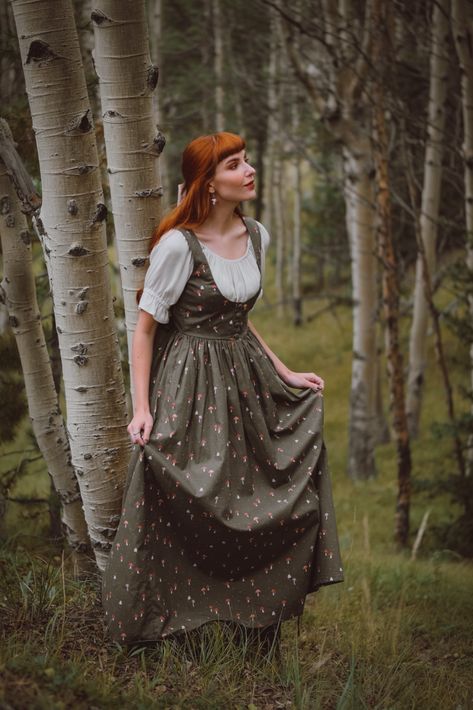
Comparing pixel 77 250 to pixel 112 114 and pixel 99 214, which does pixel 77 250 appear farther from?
pixel 112 114

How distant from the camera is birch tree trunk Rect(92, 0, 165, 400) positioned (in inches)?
115

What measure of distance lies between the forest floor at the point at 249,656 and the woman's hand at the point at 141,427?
31.6 inches

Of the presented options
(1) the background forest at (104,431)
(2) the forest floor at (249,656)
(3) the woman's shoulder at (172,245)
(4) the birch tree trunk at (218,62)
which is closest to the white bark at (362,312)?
(1) the background forest at (104,431)

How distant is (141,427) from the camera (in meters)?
2.88

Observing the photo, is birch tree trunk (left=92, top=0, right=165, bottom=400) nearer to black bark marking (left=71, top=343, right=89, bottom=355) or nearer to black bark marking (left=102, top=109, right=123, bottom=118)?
black bark marking (left=102, top=109, right=123, bottom=118)

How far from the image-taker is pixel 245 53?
15.6 meters

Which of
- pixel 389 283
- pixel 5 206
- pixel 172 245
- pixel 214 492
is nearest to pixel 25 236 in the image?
pixel 5 206

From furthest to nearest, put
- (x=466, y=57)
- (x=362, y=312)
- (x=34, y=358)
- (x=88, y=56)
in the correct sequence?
(x=362, y=312) < (x=466, y=57) < (x=88, y=56) < (x=34, y=358)

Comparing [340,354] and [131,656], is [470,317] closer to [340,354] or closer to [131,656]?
[131,656]

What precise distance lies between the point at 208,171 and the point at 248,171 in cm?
18

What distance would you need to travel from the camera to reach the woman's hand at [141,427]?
2.85 meters

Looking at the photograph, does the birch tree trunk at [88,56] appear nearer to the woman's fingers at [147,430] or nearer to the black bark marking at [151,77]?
the black bark marking at [151,77]

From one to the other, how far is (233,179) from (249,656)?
2.08 meters

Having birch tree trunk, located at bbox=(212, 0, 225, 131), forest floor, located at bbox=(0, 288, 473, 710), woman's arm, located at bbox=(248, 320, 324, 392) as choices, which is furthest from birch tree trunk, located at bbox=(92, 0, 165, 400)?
birch tree trunk, located at bbox=(212, 0, 225, 131)
